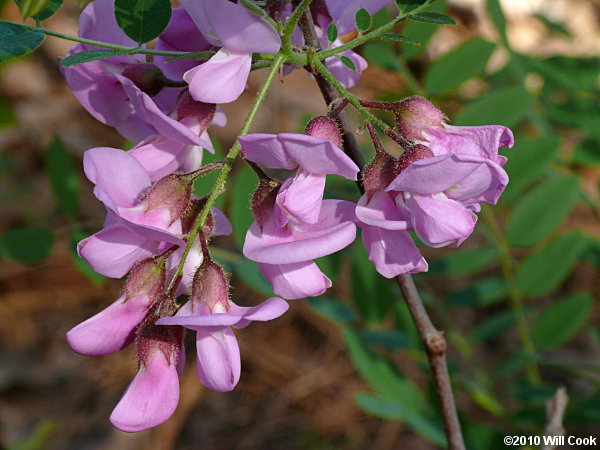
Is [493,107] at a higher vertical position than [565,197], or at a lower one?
higher

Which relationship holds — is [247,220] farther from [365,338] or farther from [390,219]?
[390,219]

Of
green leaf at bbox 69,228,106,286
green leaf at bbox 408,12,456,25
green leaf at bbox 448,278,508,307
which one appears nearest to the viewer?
green leaf at bbox 408,12,456,25

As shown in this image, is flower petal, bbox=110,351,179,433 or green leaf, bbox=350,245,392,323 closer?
flower petal, bbox=110,351,179,433

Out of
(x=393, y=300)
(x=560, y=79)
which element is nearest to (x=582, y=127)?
(x=560, y=79)

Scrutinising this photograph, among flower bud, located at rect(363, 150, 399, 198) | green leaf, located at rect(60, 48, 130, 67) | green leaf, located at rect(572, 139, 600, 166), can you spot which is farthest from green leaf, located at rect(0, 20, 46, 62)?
green leaf, located at rect(572, 139, 600, 166)

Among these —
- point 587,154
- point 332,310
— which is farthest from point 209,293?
point 587,154

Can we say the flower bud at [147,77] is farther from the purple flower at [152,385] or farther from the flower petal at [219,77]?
the purple flower at [152,385]

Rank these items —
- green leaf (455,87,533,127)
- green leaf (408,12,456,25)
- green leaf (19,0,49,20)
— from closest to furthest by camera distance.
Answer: green leaf (19,0,49,20) → green leaf (408,12,456,25) → green leaf (455,87,533,127)

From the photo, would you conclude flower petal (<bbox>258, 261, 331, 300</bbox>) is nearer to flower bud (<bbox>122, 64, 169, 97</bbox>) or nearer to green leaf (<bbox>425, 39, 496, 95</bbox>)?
flower bud (<bbox>122, 64, 169, 97</bbox>)
